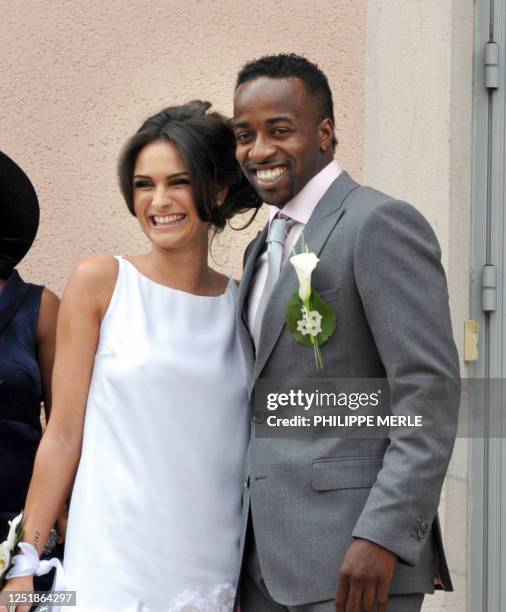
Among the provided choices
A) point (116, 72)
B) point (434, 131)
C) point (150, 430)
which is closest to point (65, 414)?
point (150, 430)

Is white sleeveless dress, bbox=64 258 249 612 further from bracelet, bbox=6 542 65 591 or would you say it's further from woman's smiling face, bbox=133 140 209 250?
woman's smiling face, bbox=133 140 209 250

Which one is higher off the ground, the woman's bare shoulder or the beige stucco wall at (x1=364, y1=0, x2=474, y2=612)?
the beige stucco wall at (x1=364, y1=0, x2=474, y2=612)

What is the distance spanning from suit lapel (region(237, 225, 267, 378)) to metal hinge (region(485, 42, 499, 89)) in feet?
5.63

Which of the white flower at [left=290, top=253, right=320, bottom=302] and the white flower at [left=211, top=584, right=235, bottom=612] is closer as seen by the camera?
the white flower at [left=290, top=253, right=320, bottom=302]

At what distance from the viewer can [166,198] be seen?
3092 mm

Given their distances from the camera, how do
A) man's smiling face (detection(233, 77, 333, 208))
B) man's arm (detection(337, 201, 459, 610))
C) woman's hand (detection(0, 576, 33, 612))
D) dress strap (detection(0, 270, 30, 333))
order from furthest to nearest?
dress strap (detection(0, 270, 30, 333)), woman's hand (detection(0, 576, 33, 612)), man's smiling face (detection(233, 77, 333, 208)), man's arm (detection(337, 201, 459, 610))

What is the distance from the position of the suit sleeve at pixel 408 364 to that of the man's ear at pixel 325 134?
304mm

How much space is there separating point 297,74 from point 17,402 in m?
1.15

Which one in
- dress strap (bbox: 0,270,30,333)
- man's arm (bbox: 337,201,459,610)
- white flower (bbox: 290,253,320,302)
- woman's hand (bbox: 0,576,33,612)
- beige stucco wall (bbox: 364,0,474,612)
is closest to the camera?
man's arm (bbox: 337,201,459,610)

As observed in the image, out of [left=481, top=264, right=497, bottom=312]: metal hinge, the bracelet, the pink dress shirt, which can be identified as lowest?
the bracelet

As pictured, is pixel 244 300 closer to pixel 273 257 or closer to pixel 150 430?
pixel 273 257

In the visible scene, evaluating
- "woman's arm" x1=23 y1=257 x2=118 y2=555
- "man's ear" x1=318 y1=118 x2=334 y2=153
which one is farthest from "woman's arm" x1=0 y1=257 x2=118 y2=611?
"man's ear" x1=318 y1=118 x2=334 y2=153

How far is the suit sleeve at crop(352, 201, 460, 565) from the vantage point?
2564 millimetres

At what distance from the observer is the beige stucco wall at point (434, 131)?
14.1ft
